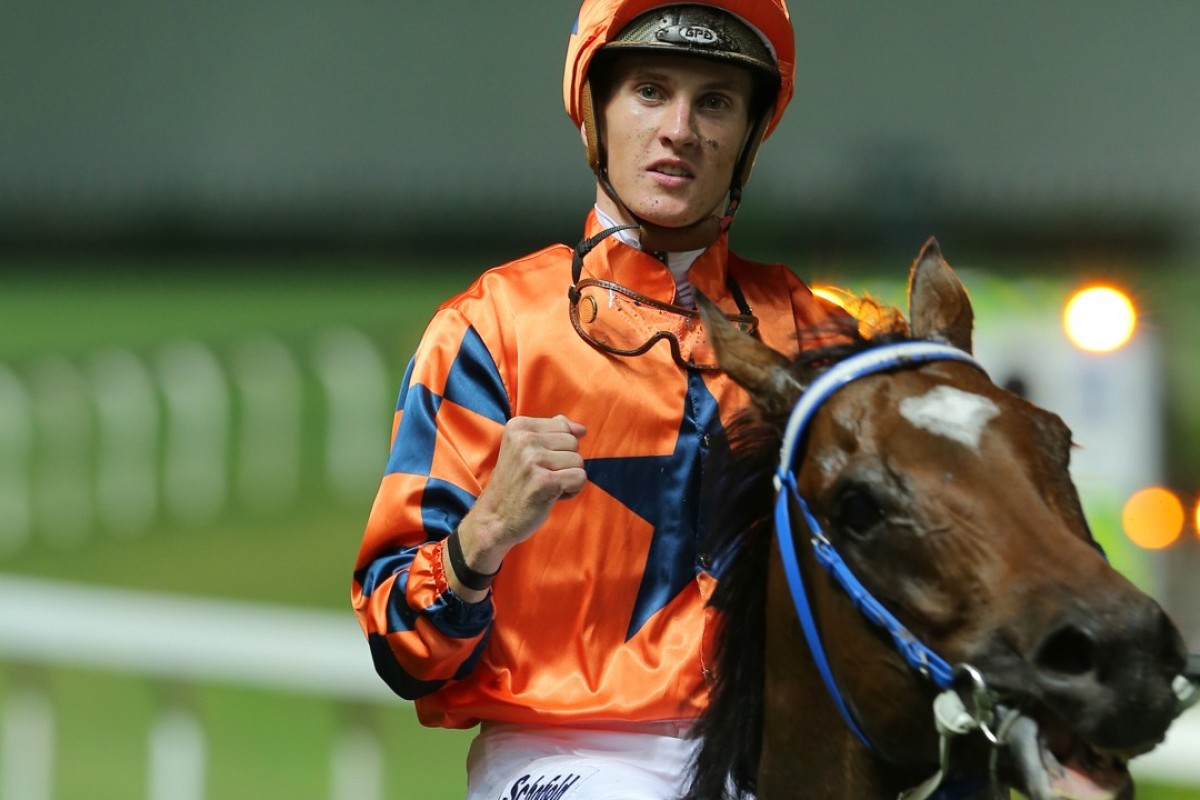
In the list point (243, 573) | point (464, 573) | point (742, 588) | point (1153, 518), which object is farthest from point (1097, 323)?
point (243, 573)

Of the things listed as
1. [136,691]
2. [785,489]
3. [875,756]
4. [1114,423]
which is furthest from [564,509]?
[136,691]

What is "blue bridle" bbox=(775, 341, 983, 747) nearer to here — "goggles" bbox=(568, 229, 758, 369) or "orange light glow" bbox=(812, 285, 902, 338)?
"orange light glow" bbox=(812, 285, 902, 338)

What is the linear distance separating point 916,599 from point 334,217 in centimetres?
2335

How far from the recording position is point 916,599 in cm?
191

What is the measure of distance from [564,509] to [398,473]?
25cm

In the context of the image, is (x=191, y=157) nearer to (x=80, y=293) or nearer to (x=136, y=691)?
(x=80, y=293)

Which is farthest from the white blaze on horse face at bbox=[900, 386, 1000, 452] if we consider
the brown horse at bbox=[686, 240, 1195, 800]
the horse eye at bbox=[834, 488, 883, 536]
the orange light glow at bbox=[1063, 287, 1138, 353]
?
the orange light glow at bbox=[1063, 287, 1138, 353]

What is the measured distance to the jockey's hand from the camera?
85.9 inches

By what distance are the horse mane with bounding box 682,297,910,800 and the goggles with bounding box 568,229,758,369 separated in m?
0.32

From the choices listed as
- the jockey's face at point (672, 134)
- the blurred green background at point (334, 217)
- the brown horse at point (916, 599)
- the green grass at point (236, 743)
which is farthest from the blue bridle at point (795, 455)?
the green grass at point (236, 743)

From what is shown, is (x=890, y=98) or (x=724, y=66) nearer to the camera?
(x=724, y=66)

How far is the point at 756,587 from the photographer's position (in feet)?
7.27

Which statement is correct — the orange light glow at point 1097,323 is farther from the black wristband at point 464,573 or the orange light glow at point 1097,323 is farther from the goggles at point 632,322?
the black wristband at point 464,573

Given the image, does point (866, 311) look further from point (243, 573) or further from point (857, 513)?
point (243, 573)
